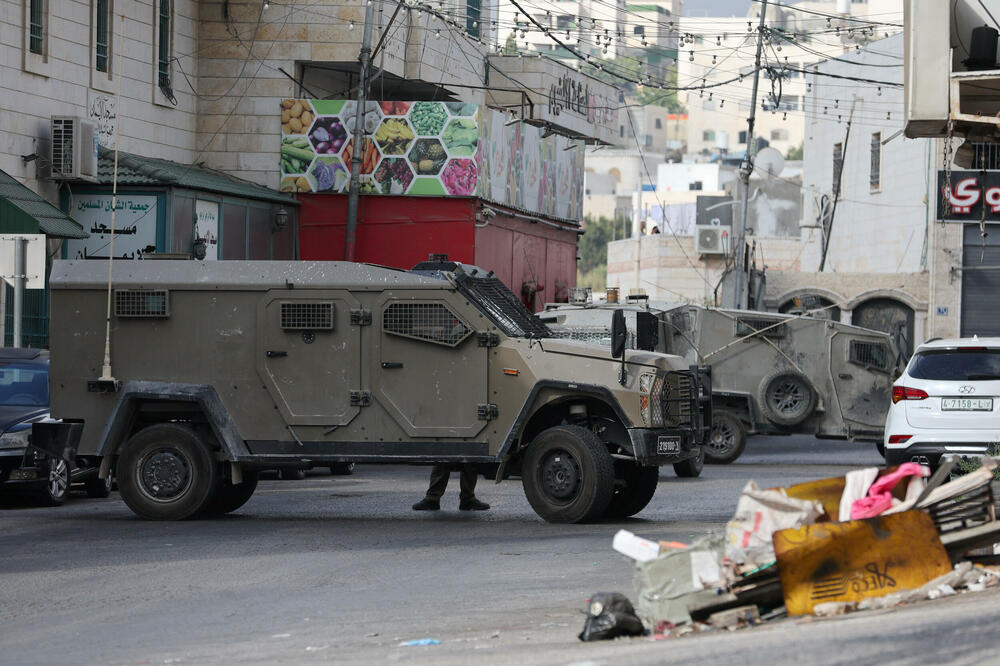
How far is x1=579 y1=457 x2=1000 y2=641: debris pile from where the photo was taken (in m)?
7.63

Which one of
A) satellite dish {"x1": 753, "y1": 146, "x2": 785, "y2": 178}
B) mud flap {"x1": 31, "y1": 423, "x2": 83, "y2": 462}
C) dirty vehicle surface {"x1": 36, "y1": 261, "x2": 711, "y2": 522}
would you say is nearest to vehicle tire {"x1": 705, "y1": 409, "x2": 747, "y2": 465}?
dirty vehicle surface {"x1": 36, "y1": 261, "x2": 711, "y2": 522}

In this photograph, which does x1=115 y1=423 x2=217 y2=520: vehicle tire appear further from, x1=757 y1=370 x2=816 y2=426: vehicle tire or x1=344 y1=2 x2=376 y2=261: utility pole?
x1=344 y1=2 x2=376 y2=261: utility pole

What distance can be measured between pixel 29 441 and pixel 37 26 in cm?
1190

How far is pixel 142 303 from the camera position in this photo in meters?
15.0

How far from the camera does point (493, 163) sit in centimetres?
3325

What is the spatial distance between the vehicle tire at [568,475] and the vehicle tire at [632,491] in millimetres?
886

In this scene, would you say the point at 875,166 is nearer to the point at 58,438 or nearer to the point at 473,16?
the point at 473,16

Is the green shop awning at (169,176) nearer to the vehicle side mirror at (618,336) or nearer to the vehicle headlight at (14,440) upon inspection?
the vehicle headlight at (14,440)

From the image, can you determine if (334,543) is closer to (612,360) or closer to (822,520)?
(612,360)

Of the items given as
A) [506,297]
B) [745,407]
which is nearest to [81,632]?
[506,297]

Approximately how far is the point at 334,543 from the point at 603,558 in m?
2.60

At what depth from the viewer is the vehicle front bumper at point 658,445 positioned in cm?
1405

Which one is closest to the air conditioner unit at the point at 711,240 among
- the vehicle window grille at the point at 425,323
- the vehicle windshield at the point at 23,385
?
the vehicle windshield at the point at 23,385

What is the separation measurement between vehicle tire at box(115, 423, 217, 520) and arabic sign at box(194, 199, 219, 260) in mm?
13707
